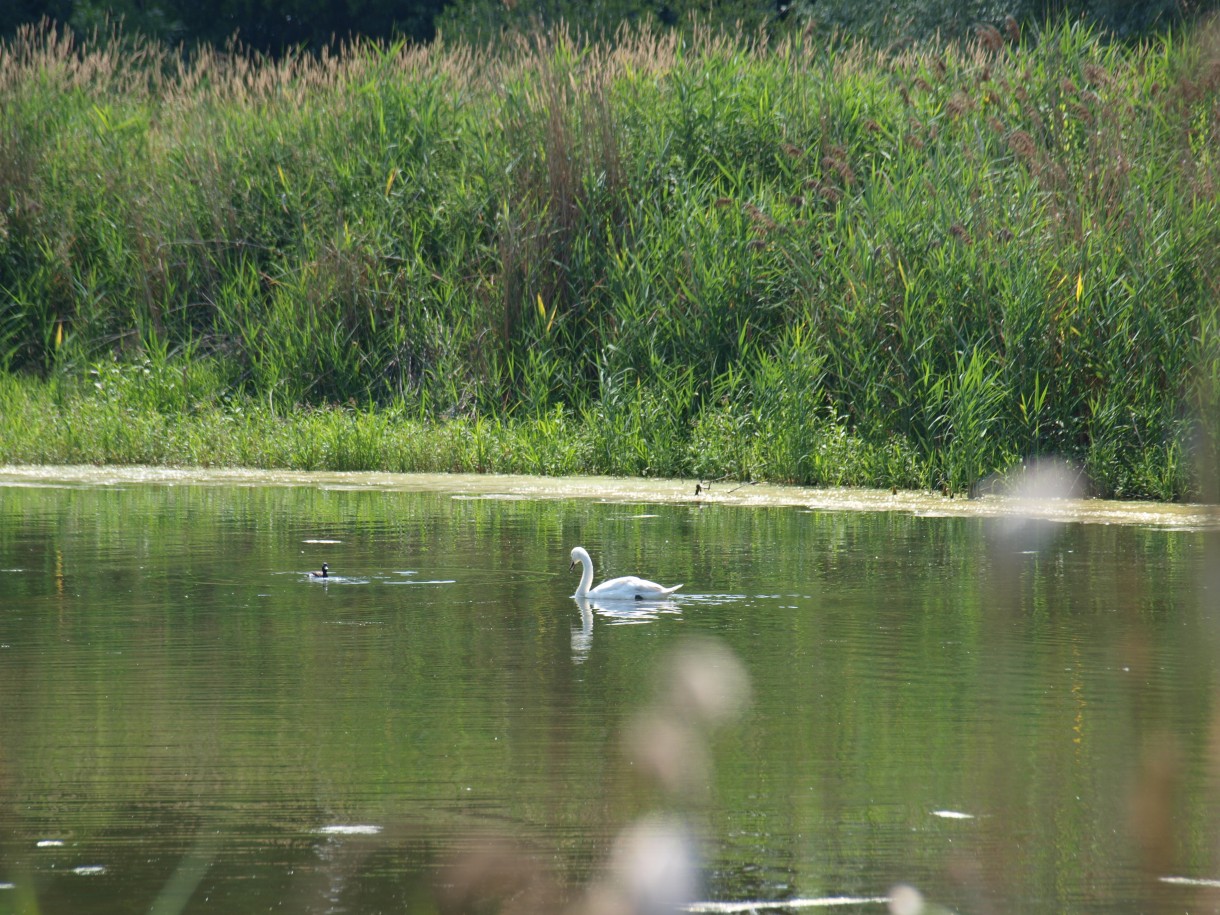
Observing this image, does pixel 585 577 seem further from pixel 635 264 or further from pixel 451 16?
pixel 451 16

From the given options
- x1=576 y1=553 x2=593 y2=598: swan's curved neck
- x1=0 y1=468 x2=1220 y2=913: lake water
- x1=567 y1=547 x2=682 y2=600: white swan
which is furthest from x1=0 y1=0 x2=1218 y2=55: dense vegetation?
x1=567 y1=547 x2=682 y2=600: white swan

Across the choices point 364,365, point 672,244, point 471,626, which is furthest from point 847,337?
point 471,626

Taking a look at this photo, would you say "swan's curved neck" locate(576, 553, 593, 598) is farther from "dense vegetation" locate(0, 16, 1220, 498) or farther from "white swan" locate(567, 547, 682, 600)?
"dense vegetation" locate(0, 16, 1220, 498)

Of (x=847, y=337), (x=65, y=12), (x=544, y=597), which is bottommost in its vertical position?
(x=544, y=597)

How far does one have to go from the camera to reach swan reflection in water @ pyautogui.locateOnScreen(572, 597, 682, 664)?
810 cm

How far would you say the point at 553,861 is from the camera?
4617 millimetres

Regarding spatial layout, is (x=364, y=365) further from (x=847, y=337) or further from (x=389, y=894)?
(x=389, y=894)

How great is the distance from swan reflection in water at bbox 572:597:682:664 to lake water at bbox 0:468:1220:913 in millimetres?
27

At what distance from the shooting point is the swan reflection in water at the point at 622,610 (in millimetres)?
8102

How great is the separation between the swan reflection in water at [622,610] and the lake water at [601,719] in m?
0.03

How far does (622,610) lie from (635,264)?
651cm

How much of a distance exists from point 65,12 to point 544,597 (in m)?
23.5

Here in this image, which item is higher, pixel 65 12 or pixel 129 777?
pixel 65 12

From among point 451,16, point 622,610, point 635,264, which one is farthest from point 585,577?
point 451,16
